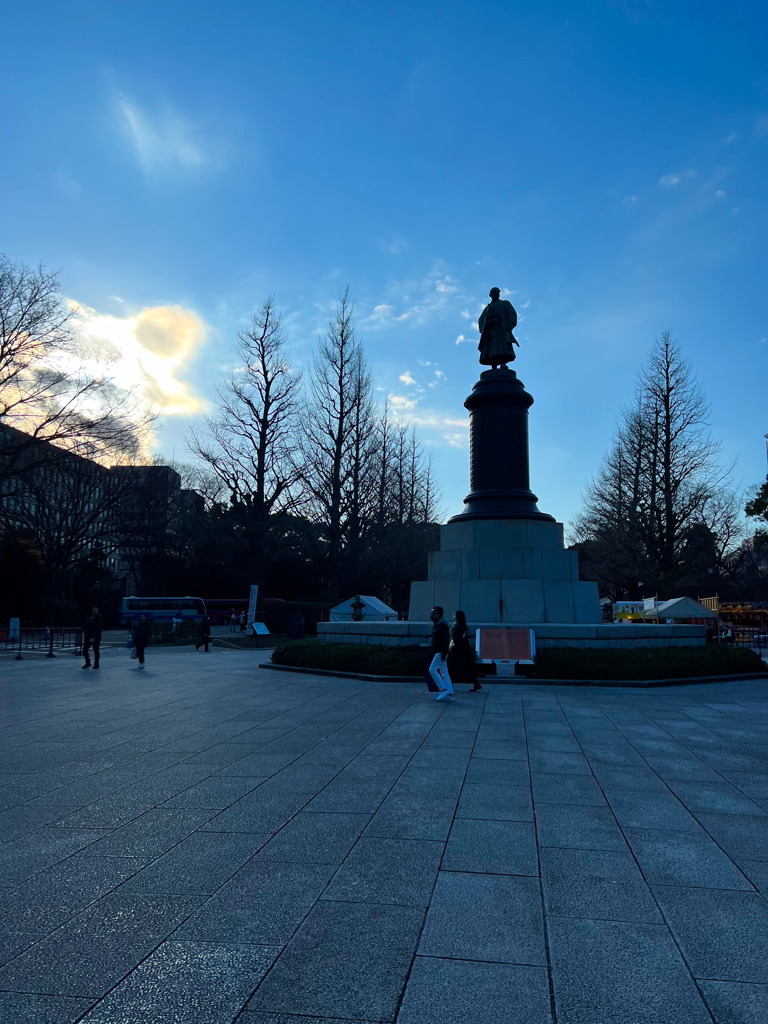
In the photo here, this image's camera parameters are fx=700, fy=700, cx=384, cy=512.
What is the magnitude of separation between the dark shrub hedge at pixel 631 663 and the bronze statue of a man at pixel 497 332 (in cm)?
829

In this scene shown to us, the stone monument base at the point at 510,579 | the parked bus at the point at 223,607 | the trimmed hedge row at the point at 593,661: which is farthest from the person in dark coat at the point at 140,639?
the parked bus at the point at 223,607

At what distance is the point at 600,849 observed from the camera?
456 cm

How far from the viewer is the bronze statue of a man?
18875mm

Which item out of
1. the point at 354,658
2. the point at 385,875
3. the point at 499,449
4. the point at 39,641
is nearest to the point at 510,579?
the point at 499,449

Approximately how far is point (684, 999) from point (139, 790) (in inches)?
179

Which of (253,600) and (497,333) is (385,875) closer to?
(497,333)

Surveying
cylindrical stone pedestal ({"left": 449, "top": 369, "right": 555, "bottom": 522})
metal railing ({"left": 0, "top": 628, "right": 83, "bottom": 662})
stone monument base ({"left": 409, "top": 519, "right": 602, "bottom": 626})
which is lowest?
metal railing ({"left": 0, "top": 628, "right": 83, "bottom": 662})

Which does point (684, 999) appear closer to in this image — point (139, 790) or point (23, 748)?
point (139, 790)

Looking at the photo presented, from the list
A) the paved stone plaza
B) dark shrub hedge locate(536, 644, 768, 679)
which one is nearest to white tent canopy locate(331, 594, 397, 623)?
dark shrub hedge locate(536, 644, 768, 679)

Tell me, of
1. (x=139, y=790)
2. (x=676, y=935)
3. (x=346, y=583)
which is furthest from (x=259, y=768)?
(x=346, y=583)

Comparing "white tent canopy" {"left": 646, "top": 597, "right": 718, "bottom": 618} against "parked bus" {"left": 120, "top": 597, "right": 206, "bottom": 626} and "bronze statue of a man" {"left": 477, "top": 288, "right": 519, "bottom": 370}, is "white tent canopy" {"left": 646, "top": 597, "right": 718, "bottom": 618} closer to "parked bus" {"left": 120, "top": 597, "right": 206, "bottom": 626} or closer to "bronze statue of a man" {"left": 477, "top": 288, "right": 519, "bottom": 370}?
"bronze statue of a man" {"left": 477, "top": 288, "right": 519, "bottom": 370}

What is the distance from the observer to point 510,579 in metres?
16.2

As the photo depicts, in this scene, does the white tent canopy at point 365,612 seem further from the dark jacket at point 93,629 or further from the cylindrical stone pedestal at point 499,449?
the cylindrical stone pedestal at point 499,449

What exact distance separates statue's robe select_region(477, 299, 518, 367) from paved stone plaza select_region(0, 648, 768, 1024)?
1230 cm
